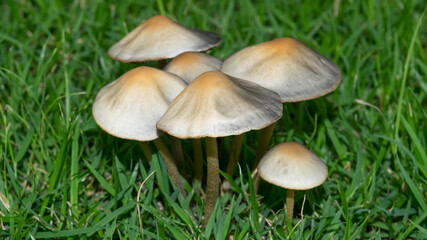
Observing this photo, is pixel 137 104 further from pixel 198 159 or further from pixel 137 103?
pixel 198 159

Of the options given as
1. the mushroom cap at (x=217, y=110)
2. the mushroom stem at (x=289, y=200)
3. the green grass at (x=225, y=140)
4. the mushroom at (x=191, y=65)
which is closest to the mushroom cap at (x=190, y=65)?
the mushroom at (x=191, y=65)

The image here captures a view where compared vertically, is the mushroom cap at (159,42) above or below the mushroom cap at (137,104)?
above

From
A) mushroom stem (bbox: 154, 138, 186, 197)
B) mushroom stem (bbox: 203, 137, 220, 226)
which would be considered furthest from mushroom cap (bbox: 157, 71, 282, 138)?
mushroom stem (bbox: 154, 138, 186, 197)

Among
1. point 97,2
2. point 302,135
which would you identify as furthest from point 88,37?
point 302,135

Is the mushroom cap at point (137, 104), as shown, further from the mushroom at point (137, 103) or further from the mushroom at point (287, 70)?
the mushroom at point (287, 70)

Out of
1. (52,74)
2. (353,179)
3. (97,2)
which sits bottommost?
(353,179)

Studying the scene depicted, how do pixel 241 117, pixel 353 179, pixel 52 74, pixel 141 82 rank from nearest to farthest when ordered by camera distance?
pixel 241 117 < pixel 141 82 < pixel 353 179 < pixel 52 74

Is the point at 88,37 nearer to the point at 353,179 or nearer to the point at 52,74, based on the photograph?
the point at 52,74

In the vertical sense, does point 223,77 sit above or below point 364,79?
above
